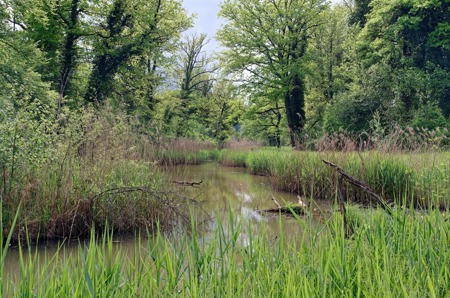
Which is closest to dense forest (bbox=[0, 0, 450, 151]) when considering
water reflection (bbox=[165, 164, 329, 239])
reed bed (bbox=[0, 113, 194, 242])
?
water reflection (bbox=[165, 164, 329, 239])

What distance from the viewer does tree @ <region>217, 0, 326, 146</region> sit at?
20.4 meters

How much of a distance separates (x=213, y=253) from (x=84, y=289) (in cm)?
83

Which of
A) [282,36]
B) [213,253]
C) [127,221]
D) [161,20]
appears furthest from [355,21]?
[213,253]

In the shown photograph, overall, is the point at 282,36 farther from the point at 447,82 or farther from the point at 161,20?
the point at 447,82

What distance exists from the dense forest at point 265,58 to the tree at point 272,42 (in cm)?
7

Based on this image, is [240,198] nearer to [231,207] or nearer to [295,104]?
[231,207]

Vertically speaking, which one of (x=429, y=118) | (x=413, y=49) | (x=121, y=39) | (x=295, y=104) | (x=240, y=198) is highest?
(x=121, y=39)

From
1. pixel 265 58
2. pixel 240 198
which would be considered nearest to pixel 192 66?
pixel 265 58

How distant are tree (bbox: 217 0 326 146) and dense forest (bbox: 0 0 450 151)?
68 millimetres

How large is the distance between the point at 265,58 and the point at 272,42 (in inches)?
40.1

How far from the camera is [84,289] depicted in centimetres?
156

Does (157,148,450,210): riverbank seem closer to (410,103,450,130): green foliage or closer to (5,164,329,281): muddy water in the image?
(5,164,329,281): muddy water

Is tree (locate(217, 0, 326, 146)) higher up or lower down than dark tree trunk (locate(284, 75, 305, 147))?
higher up

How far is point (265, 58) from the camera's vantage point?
70.8 feet
